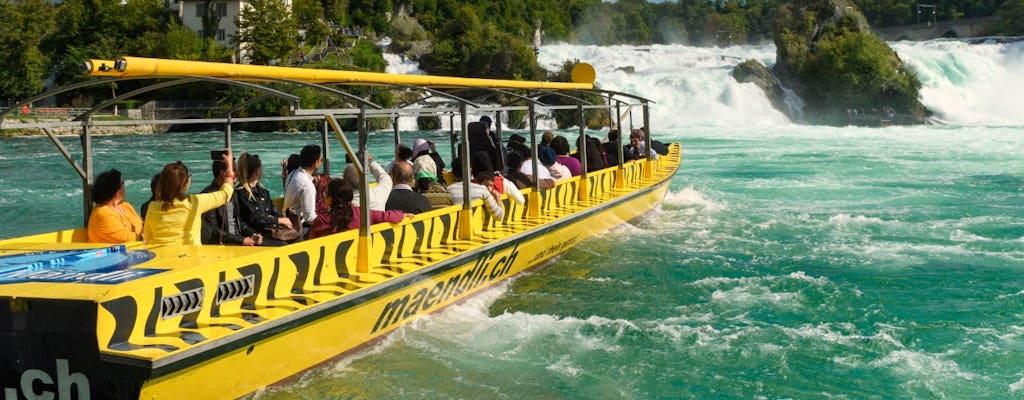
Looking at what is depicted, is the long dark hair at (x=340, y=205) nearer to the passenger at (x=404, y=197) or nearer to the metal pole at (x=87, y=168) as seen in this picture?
the passenger at (x=404, y=197)

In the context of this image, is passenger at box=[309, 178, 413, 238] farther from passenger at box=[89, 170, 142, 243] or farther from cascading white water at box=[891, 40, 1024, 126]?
cascading white water at box=[891, 40, 1024, 126]

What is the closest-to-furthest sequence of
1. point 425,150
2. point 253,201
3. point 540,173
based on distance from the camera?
point 253,201, point 540,173, point 425,150

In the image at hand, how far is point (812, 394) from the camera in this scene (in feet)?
26.7

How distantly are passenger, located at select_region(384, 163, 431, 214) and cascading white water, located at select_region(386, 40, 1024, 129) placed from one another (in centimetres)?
4508

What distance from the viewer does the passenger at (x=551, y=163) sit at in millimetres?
14398

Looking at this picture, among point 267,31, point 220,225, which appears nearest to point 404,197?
point 220,225

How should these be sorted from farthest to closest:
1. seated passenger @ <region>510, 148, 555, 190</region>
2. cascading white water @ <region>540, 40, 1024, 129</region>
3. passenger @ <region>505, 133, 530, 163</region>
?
cascading white water @ <region>540, 40, 1024, 129</region> < passenger @ <region>505, 133, 530, 163</region> < seated passenger @ <region>510, 148, 555, 190</region>

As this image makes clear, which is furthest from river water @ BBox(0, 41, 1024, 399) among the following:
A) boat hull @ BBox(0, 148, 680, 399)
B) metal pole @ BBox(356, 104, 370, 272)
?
metal pole @ BBox(356, 104, 370, 272)

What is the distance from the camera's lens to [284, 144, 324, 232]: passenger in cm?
1034

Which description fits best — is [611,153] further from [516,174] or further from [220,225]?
[220,225]

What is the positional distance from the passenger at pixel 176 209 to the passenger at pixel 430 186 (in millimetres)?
3284

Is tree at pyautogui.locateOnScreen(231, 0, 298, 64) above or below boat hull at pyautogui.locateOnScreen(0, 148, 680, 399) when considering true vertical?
above

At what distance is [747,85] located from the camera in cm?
6388

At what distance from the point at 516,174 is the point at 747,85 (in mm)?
52794
